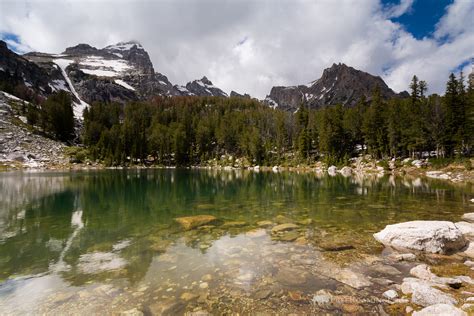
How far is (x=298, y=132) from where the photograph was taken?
372 feet

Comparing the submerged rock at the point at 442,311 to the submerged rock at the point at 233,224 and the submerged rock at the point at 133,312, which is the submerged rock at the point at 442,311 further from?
the submerged rock at the point at 233,224

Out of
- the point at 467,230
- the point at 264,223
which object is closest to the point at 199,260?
the point at 264,223

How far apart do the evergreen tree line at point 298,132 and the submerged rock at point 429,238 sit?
60.8m

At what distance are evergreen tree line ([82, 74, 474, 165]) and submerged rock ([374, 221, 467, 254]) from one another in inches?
2393

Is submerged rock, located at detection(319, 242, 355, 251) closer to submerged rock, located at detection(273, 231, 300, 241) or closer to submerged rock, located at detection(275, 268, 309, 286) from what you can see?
submerged rock, located at detection(273, 231, 300, 241)

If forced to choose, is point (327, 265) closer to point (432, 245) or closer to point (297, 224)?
point (432, 245)

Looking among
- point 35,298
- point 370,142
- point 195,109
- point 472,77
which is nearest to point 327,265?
point 35,298

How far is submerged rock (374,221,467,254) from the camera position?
11.6m

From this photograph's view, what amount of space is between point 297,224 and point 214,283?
31.3 ft

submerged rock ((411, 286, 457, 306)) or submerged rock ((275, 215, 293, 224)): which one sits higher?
submerged rock ((411, 286, 457, 306))

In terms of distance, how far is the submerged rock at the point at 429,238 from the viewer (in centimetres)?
1160

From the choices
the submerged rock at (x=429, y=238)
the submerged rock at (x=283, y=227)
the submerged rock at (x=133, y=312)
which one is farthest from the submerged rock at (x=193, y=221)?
the submerged rock at (x=429, y=238)

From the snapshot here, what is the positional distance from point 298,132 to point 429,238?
104392 mm

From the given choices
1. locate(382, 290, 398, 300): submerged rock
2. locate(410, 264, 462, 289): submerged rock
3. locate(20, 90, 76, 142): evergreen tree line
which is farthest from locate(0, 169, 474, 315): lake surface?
locate(20, 90, 76, 142): evergreen tree line
